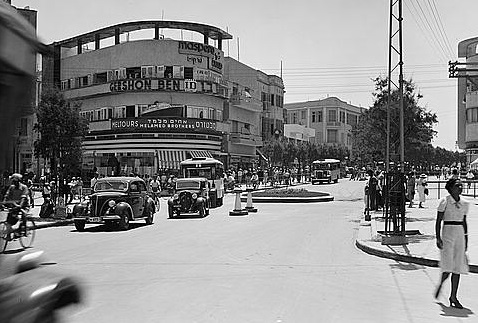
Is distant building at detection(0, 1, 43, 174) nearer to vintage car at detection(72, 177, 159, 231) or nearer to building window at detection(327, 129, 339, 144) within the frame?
vintage car at detection(72, 177, 159, 231)

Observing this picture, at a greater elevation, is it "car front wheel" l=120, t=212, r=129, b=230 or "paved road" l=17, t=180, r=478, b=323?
"car front wheel" l=120, t=212, r=129, b=230

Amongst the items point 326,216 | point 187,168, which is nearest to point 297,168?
point 187,168

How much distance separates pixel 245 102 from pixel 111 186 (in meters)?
61.0

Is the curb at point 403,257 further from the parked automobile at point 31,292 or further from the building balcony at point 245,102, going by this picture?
the building balcony at point 245,102

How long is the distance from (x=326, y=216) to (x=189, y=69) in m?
42.4

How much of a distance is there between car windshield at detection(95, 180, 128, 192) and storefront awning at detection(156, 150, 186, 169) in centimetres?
4325

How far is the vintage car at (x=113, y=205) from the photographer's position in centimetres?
2109

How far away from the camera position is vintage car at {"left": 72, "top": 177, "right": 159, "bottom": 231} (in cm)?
2109

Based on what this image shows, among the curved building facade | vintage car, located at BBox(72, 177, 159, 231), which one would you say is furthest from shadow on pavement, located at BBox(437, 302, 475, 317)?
the curved building facade

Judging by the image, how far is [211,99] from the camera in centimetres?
7044

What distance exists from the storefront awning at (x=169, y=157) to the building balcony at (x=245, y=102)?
14.9m

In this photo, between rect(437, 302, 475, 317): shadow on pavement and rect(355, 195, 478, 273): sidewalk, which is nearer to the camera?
rect(437, 302, 475, 317): shadow on pavement

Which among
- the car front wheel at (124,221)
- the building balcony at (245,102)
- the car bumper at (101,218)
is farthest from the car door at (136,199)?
the building balcony at (245,102)

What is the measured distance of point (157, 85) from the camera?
66250 mm
